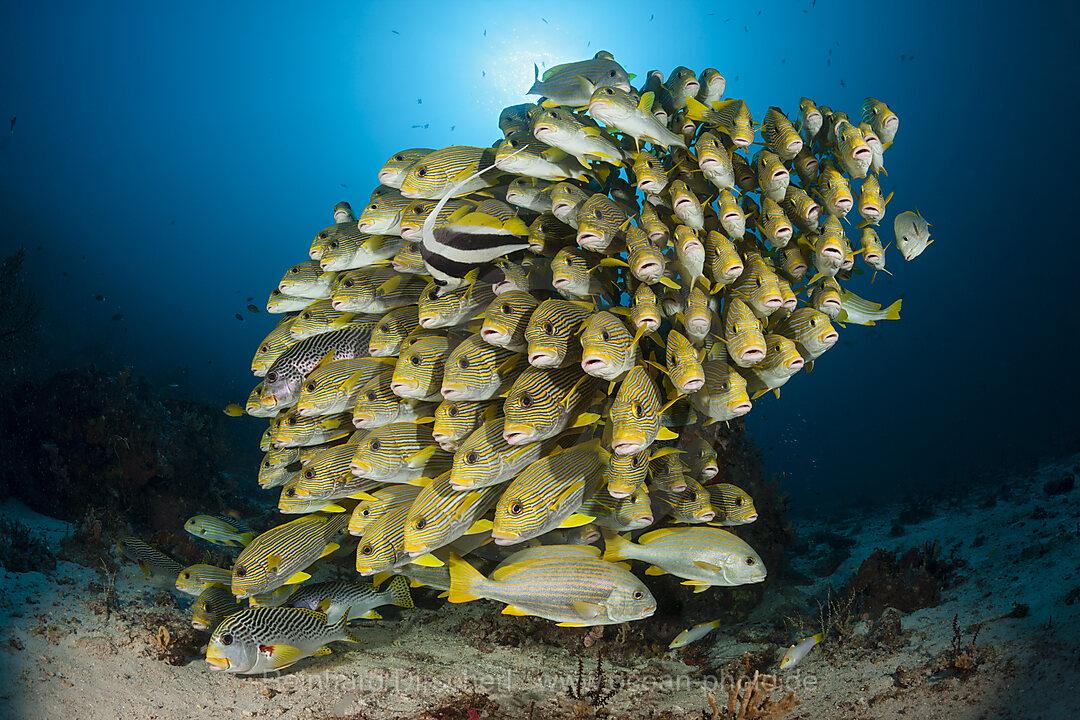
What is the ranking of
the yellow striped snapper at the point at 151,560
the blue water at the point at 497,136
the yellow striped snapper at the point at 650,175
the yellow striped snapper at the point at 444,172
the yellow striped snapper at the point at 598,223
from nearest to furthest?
the yellow striped snapper at the point at 598,223
the yellow striped snapper at the point at 650,175
the yellow striped snapper at the point at 444,172
the yellow striped snapper at the point at 151,560
the blue water at the point at 497,136

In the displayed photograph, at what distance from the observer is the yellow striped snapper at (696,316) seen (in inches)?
113

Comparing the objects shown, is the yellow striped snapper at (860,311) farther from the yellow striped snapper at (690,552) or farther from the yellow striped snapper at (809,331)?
the yellow striped snapper at (690,552)

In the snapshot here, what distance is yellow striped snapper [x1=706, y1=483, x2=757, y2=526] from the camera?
12.1 ft

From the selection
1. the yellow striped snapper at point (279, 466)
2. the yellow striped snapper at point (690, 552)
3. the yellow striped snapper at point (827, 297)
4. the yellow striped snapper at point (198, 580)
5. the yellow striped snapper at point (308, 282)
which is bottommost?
Result: the yellow striped snapper at point (198, 580)

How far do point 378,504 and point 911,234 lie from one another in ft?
14.8

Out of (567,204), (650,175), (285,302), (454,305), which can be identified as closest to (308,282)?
(285,302)

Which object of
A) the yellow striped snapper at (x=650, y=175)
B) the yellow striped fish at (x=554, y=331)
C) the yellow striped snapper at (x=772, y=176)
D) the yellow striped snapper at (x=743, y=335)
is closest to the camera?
the yellow striped fish at (x=554, y=331)

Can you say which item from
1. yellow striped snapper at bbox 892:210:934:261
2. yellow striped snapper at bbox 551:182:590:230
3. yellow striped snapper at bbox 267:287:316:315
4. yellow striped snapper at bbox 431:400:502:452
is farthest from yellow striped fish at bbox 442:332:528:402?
yellow striped snapper at bbox 892:210:934:261

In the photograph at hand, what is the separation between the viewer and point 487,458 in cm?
295

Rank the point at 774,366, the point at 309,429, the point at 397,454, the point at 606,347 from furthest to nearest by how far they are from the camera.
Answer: the point at 309,429, the point at 397,454, the point at 774,366, the point at 606,347

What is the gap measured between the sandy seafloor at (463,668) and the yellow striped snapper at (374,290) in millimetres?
2674

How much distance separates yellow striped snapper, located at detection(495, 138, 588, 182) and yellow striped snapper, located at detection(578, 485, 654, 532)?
208cm

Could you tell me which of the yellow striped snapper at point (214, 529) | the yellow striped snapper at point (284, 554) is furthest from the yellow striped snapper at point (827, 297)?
the yellow striped snapper at point (214, 529)

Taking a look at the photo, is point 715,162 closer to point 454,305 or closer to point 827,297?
point 827,297
